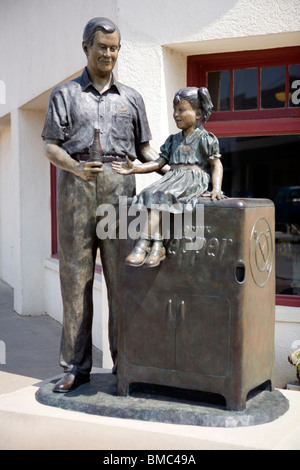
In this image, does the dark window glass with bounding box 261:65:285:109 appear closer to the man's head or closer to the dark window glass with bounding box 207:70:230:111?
the dark window glass with bounding box 207:70:230:111

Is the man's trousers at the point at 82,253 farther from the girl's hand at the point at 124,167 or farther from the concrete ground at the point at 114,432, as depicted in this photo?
the concrete ground at the point at 114,432

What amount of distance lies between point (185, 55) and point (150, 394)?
3.23 m

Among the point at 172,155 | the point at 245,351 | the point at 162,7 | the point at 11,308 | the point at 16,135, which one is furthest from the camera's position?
the point at 11,308

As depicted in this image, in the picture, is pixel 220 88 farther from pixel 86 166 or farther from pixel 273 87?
pixel 86 166

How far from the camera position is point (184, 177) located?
3537mm

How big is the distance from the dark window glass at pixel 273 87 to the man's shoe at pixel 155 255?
8.43ft

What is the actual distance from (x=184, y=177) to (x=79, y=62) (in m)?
3.45

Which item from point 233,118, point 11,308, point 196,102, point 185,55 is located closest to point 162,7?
point 185,55

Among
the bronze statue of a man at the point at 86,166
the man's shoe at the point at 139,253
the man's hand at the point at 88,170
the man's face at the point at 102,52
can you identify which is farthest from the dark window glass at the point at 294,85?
the man's shoe at the point at 139,253

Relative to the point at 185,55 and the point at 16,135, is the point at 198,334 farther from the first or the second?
the point at 16,135

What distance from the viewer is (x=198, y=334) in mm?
3426

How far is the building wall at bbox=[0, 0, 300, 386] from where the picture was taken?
5234 millimetres

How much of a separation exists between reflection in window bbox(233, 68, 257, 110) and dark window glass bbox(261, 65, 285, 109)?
8 cm

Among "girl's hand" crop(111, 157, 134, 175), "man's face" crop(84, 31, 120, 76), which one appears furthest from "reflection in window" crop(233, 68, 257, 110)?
"girl's hand" crop(111, 157, 134, 175)
